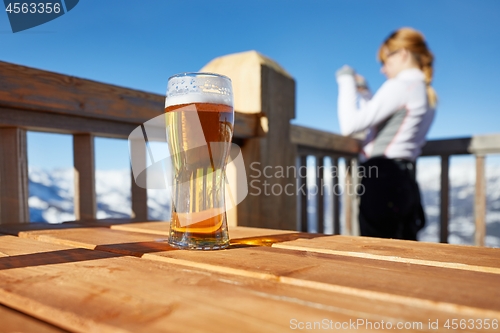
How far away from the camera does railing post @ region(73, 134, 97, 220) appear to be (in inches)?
46.3

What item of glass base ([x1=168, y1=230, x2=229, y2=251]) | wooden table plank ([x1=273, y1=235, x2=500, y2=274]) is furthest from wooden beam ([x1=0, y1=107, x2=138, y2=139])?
wooden table plank ([x1=273, y1=235, x2=500, y2=274])

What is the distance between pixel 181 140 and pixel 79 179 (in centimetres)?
71

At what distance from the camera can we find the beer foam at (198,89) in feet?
2.00

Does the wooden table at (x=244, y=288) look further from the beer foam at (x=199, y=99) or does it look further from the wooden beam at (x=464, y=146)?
the wooden beam at (x=464, y=146)

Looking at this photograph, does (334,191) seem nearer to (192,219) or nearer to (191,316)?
Result: (192,219)

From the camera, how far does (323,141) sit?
2.07 m

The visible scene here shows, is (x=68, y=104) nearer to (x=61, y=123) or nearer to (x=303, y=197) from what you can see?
(x=61, y=123)

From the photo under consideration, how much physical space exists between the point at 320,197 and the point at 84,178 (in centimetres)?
136

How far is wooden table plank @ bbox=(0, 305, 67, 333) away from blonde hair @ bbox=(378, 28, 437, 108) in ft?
6.95

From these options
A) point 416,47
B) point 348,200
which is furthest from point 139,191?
point 416,47

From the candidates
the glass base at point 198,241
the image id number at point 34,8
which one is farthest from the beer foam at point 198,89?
the image id number at point 34,8

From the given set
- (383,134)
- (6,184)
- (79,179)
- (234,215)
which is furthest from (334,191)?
(6,184)

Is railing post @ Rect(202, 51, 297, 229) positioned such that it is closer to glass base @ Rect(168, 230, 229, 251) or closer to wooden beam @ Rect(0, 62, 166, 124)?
wooden beam @ Rect(0, 62, 166, 124)

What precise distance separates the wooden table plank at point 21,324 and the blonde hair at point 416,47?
6.95 ft
